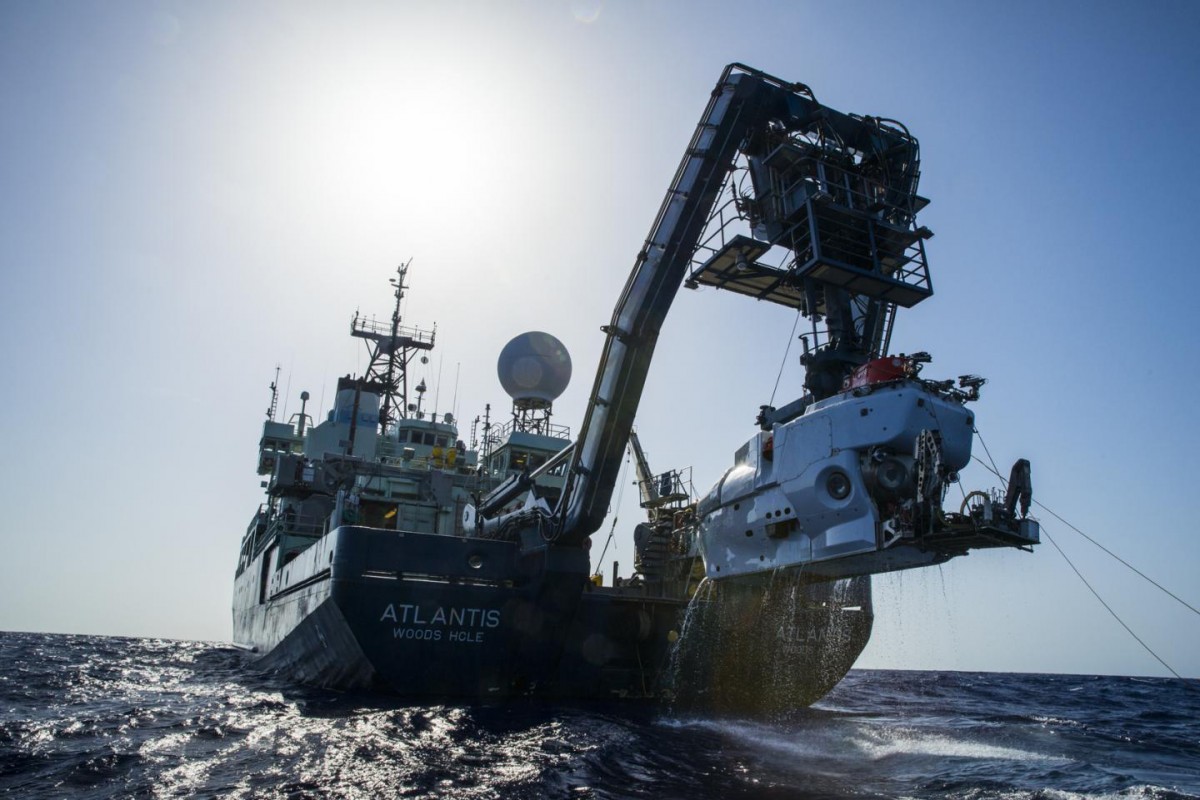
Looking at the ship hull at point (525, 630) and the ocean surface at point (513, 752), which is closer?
Result: the ocean surface at point (513, 752)

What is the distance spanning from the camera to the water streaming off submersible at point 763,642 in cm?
1888

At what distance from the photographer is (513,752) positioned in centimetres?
1211

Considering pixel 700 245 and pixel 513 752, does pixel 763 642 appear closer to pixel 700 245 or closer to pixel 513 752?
pixel 513 752

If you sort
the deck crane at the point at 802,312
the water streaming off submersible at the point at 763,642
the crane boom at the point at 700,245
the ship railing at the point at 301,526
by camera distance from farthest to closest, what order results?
the ship railing at the point at 301,526
the water streaming off submersible at the point at 763,642
the crane boom at the point at 700,245
the deck crane at the point at 802,312

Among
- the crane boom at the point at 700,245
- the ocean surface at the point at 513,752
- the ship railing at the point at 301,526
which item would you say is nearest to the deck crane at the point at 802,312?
the crane boom at the point at 700,245

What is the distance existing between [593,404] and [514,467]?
12138mm

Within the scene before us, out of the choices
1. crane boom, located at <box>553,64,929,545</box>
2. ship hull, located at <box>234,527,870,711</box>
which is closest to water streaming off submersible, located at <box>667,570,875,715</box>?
ship hull, located at <box>234,527,870,711</box>

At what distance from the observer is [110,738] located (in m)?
12.6

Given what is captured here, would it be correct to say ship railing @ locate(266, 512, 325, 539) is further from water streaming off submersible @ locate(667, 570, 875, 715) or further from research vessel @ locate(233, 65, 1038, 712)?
water streaming off submersible @ locate(667, 570, 875, 715)

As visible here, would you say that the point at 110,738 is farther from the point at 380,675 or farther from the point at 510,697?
the point at 510,697

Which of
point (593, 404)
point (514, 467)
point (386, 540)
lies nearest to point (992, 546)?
point (593, 404)

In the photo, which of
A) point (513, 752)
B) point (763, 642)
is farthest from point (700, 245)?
point (513, 752)

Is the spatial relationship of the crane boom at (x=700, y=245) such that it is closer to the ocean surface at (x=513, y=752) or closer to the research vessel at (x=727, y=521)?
the research vessel at (x=727, y=521)

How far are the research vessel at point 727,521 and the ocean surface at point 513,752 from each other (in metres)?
1.57
